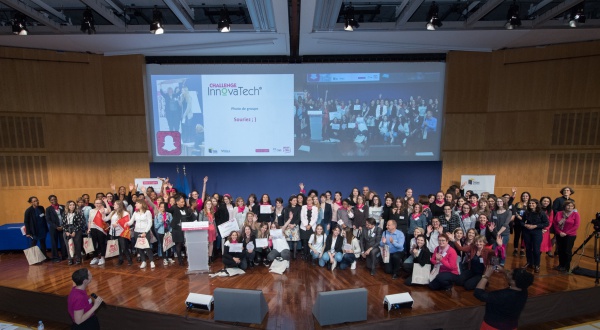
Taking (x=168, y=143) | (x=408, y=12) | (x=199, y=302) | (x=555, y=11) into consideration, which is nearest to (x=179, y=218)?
(x=199, y=302)

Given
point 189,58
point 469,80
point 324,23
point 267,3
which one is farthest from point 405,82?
point 189,58

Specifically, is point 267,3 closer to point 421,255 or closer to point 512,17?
point 512,17

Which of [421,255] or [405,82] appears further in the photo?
[405,82]

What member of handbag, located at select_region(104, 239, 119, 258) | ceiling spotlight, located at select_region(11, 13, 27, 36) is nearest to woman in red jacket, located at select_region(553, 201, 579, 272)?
handbag, located at select_region(104, 239, 119, 258)

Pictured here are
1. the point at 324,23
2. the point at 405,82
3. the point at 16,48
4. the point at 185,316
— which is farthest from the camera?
the point at 405,82

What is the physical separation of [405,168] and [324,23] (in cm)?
483

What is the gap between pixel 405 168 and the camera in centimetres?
882

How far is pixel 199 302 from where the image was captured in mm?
4496

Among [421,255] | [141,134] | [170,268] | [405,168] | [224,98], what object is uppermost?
[224,98]

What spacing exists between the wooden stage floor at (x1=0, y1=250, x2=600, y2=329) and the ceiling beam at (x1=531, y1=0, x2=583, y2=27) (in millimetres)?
5217

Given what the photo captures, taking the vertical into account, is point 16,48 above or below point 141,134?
above

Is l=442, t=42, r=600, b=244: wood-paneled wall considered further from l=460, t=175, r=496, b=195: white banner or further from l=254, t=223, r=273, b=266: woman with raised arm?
l=254, t=223, r=273, b=266: woman with raised arm

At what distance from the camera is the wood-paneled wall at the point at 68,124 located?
823 cm

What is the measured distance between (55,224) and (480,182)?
10.7 meters
